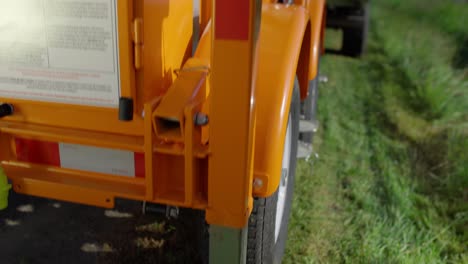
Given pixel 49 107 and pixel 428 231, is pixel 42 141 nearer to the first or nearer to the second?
pixel 49 107

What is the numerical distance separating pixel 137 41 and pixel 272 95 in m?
0.52

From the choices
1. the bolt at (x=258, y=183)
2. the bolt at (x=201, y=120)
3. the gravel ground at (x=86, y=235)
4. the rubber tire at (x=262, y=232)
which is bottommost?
the gravel ground at (x=86, y=235)

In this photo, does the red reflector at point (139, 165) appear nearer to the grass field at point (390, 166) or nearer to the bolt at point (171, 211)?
the bolt at point (171, 211)

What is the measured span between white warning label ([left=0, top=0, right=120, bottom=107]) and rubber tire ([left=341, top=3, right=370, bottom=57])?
17.0ft

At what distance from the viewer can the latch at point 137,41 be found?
157 cm

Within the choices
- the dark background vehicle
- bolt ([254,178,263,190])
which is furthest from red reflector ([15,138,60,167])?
the dark background vehicle

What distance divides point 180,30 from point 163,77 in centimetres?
21

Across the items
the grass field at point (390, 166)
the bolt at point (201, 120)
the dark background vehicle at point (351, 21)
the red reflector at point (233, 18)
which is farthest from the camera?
the dark background vehicle at point (351, 21)

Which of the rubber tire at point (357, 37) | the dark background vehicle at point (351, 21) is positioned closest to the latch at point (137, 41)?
the dark background vehicle at point (351, 21)

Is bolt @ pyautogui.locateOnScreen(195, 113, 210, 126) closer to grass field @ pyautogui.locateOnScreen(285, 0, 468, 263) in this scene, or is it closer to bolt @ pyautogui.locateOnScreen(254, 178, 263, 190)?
bolt @ pyautogui.locateOnScreen(254, 178, 263, 190)

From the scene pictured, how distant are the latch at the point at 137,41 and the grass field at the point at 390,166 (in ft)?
4.78

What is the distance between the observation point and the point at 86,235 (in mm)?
2645

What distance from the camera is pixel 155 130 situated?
1573mm

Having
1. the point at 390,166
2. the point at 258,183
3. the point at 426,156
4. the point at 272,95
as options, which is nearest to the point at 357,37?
the point at 426,156
